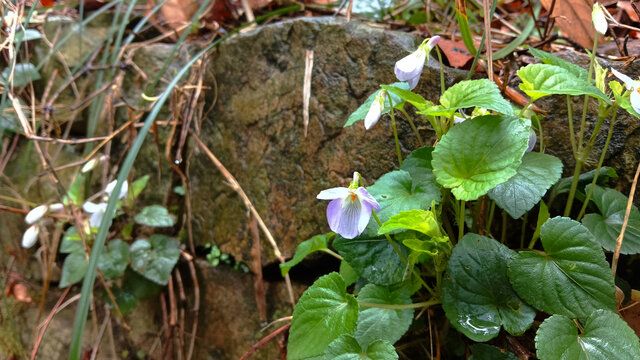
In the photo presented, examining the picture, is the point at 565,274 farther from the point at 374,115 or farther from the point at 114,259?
the point at 114,259

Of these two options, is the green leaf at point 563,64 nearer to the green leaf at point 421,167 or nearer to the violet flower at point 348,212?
the green leaf at point 421,167

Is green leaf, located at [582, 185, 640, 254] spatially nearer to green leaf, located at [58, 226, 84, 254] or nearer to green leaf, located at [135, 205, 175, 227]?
green leaf, located at [135, 205, 175, 227]

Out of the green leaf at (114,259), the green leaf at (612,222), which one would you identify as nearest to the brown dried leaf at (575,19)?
the green leaf at (612,222)

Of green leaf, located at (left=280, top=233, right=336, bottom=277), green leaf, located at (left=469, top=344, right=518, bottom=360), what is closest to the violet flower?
green leaf, located at (left=280, top=233, right=336, bottom=277)

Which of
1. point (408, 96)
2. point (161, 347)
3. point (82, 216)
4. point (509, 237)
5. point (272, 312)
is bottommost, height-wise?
point (161, 347)

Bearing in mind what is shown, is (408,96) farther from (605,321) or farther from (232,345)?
(232,345)

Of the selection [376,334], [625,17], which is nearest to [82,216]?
[376,334]
